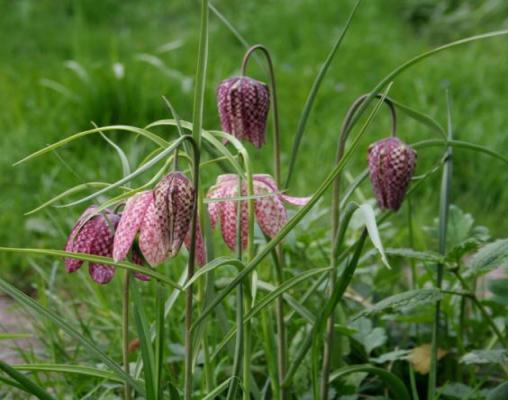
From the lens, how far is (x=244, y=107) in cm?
134

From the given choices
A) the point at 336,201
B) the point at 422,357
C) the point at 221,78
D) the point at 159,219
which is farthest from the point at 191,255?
the point at 221,78

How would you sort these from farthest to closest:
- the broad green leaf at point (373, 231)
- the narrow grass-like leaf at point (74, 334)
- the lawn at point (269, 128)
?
1. the lawn at point (269, 128)
2. the narrow grass-like leaf at point (74, 334)
3. the broad green leaf at point (373, 231)

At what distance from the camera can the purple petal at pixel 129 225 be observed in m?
1.07

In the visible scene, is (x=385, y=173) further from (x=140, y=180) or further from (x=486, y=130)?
(x=486, y=130)

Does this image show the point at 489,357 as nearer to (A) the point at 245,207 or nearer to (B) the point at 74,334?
(A) the point at 245,207

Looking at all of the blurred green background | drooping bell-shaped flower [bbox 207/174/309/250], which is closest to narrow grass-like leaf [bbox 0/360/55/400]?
drooping bell-shaped flower [bbox 207/174/309/250]

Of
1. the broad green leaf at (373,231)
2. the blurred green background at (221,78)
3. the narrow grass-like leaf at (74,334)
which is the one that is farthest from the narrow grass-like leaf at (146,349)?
the blurred green background at (221,78)

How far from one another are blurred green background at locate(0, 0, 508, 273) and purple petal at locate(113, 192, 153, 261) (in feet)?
2.58

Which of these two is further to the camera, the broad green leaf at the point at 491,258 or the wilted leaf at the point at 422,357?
the wilted leaf at the point at 422,357

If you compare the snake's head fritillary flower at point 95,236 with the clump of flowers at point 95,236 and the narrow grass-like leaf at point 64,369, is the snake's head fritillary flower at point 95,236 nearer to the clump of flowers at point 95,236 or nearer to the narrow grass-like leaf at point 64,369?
the clump of flowers at point 95,236

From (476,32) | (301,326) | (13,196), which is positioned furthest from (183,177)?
(476,32)

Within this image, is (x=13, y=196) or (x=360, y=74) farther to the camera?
(x=360, y=74)

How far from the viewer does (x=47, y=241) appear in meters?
2.42

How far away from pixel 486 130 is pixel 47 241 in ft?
4.79
